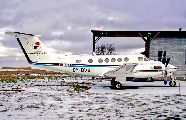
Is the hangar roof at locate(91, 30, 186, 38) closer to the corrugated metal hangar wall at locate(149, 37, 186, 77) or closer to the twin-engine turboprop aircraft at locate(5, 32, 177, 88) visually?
the corrugated metal hangar wall at locate(149, 37, 186, 77)

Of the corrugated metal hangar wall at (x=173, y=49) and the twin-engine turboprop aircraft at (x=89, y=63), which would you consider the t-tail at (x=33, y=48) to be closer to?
the twin-engine turboprop aircraft at (x=89, y=63)

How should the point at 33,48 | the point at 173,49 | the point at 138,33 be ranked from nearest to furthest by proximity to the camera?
the point at 33,48, the point at 138,33, the point at 173,49

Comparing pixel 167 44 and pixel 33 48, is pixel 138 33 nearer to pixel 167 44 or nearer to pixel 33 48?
pixel 167 44

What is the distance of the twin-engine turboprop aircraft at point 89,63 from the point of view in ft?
63.8

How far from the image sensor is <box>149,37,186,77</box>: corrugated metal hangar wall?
3167 cm

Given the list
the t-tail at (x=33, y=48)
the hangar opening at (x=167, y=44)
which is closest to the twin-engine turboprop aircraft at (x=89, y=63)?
the t-tail at (x=33, y=48)

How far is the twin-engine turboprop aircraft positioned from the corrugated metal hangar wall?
1169 cm

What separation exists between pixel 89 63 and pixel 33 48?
20.8 ft

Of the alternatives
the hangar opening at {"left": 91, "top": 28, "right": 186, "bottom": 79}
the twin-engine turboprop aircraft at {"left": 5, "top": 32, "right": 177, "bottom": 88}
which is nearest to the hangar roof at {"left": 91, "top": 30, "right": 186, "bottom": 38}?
the hangar opening at {"left": 91, "top": 28, "right": 186, "bottom": 79}

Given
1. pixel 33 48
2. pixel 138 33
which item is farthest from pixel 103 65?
pixel 138 33

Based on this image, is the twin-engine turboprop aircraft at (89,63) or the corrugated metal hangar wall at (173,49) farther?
the corrugated metal hangar wall at (173,49)

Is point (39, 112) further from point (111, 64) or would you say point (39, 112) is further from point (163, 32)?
point (163, 32)

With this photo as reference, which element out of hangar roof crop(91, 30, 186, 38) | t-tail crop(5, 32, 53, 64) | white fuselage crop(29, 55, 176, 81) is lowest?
white fuselage crop(29, 55, 176, 81)

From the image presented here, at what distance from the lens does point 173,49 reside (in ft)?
104
